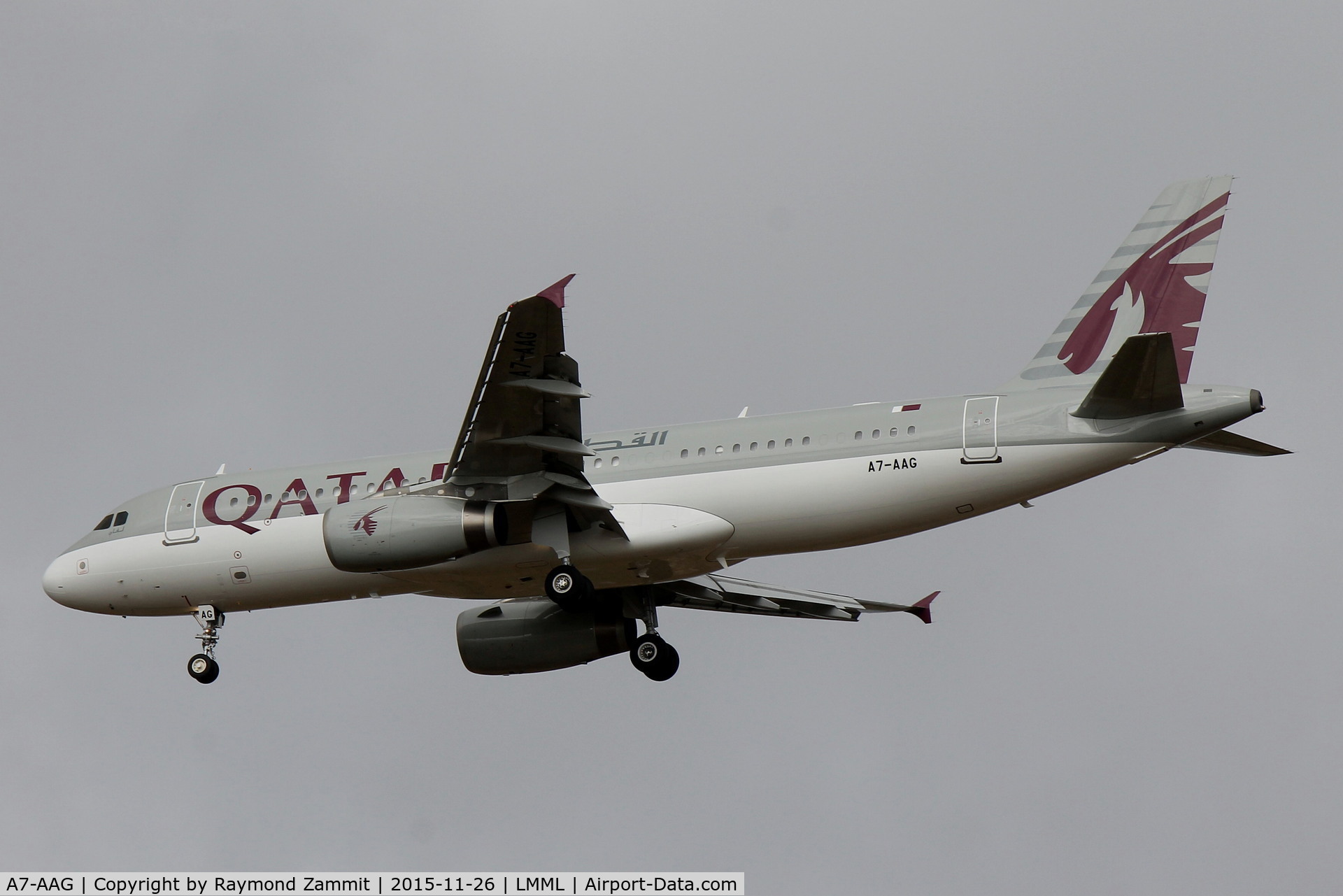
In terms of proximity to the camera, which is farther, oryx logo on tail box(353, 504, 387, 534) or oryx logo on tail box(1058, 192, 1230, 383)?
oryx logo on tail box(1058, 192, 1230, 383)

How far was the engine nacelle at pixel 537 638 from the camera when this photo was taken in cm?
2712

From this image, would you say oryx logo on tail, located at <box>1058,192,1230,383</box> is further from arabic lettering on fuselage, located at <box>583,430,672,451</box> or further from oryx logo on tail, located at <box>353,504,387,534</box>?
oryx logo on tail, located at <box>353,504,387,534</box>

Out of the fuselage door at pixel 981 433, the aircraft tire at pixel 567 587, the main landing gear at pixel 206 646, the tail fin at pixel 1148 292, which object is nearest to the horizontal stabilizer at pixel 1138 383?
the fuselage door at pixel 981 433

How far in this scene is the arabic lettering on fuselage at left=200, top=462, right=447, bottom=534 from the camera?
25.5m

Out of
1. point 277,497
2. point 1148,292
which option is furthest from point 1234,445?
point 277,497

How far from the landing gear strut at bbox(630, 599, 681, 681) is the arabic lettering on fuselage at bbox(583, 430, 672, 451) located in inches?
150

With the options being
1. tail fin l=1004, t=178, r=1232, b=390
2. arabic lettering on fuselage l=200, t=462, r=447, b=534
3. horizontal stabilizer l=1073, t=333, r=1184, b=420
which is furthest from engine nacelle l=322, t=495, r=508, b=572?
horizontal stabilizer l=1073, t=333, r=1184, b=420

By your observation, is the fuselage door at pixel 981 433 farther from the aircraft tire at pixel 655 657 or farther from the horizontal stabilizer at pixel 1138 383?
the aircraft tire at pixel 655 657

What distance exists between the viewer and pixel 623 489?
24203mm

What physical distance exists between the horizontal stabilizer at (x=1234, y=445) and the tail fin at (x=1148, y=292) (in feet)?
5.63

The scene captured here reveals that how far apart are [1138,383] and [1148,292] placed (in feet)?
10.4

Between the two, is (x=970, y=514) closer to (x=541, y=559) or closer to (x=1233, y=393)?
(x=1233, y=393)

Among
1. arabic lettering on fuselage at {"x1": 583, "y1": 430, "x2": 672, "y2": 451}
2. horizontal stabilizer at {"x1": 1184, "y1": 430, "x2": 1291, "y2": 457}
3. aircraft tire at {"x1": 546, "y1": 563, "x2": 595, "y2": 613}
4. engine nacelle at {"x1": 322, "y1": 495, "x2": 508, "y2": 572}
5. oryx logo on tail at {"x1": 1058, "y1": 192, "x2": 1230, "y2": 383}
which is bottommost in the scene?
aircraft tire at {"x1": 546, "y1": 563, "x2": 595, "y2": 613}

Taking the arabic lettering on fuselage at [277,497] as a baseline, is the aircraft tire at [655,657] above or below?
below
